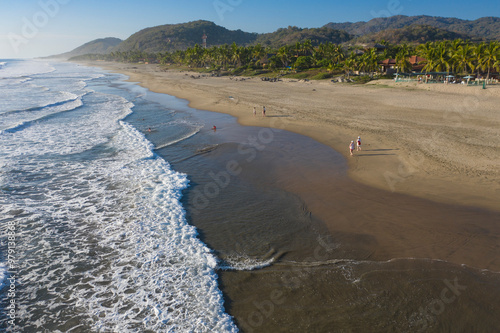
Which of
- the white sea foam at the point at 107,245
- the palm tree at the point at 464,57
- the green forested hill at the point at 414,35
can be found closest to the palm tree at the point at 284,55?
the palm tree at the point at 464,57

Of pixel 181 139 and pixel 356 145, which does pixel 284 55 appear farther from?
pixel 356 145

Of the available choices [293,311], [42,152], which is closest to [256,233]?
[293,311]

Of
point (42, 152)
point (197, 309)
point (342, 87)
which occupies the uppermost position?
point (342, 87)

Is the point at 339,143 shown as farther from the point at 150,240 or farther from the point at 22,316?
the point at 22,316

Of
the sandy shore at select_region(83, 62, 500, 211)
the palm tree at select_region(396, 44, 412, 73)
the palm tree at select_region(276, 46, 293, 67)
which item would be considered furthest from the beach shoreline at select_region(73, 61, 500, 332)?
the palm tree at select_region(276, 46, 293, 67)

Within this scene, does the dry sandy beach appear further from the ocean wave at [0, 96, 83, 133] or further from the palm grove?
the ocean wave at [0, 96, 83, 133]

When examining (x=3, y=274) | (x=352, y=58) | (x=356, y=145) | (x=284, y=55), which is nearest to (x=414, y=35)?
(x=284, y=55)
